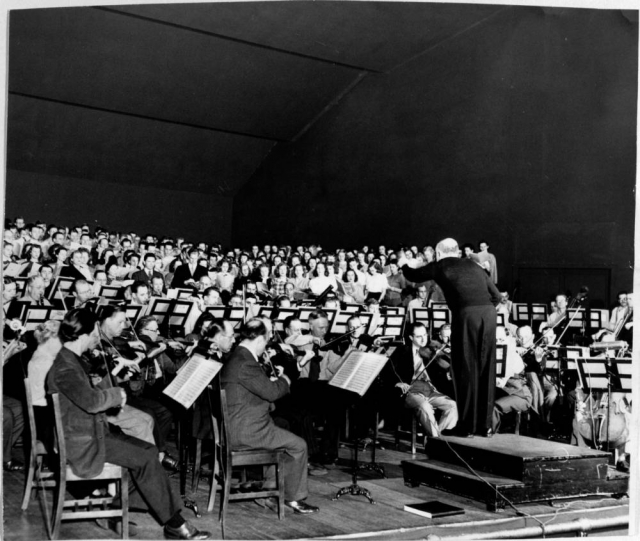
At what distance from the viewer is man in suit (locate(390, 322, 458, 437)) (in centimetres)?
541

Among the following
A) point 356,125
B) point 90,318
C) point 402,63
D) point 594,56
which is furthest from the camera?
point 356,125

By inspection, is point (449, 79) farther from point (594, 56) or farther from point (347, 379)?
point (347, 379)

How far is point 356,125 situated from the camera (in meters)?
15.9

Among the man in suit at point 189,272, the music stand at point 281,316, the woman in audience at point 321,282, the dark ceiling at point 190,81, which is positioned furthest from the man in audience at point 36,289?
the dark ceiling at point 190,81

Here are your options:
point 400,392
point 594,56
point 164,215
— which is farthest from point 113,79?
point 400,392

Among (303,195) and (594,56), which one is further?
(303,195)

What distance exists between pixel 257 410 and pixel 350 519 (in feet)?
2.58

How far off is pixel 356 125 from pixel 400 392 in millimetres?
11002

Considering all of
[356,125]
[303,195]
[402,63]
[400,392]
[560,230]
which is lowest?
[400,392]

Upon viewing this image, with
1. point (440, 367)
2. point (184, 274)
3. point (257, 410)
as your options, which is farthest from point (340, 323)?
point (184, 274)

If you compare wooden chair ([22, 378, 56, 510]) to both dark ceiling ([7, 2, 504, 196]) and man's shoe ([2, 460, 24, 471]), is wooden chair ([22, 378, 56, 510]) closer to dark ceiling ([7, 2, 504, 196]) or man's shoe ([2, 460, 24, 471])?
man's shoe ([2, 460, 24, 471])

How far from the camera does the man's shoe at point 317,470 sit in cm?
510

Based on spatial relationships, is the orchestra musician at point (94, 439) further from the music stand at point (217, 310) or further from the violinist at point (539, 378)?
the violinist at point (539, 378)

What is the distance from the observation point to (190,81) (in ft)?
46.8
